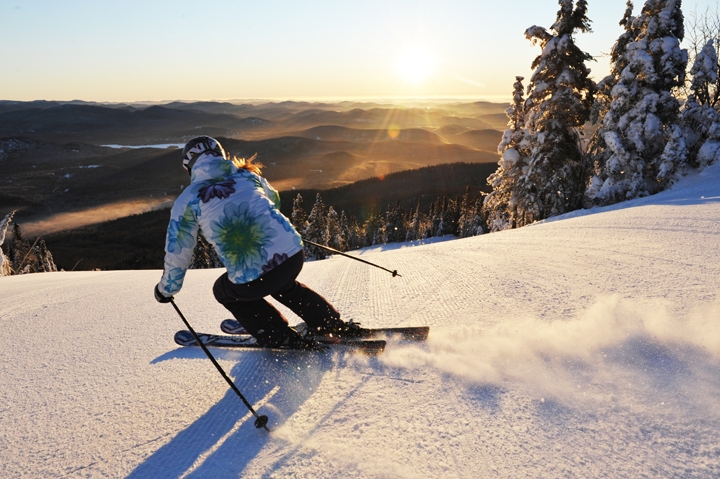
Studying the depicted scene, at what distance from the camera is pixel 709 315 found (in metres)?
2.74

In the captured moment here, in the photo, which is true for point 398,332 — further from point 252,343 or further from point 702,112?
point 702,112

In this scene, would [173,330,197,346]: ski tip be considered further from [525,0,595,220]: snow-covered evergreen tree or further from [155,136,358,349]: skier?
[525,0,595,220]: snow-covered evergreen tree

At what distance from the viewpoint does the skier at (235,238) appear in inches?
115

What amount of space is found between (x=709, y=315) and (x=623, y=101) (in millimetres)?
18937

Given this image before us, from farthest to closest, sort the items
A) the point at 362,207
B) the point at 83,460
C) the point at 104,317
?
the point at 362,207, the point at 104,317, the point at 83,460

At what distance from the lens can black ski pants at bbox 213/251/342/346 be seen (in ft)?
9.94

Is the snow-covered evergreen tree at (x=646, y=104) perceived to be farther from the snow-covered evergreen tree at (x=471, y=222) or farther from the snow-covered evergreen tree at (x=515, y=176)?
the snow-covered evergreen tree at (x=471, y=222)

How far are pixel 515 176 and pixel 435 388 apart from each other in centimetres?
2448

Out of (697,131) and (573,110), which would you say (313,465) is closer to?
(697,131)

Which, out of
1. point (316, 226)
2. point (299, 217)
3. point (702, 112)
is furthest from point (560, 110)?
point (299, 217)

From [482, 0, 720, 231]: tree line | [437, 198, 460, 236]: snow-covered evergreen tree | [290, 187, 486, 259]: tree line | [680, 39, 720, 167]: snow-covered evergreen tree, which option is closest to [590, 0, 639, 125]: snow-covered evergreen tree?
[482, 0, 720, 231]: tree line

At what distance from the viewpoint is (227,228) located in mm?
2906

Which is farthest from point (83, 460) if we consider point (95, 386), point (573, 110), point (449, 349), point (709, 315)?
point (573, 110)

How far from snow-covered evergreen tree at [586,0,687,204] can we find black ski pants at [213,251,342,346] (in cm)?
1782
